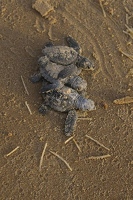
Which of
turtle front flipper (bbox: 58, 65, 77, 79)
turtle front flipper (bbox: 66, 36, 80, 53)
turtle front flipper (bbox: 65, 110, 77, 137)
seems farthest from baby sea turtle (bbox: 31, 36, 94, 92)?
turtle front flipper (bbox: 65, 110, 77, 137)

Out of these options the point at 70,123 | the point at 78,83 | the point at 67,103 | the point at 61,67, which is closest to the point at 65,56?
the point at 61,67

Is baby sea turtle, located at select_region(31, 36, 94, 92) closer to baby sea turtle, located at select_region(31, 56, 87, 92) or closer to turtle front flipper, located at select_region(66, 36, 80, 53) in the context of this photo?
baby sea turtle, located at select_region(31, 56, 87, 92)

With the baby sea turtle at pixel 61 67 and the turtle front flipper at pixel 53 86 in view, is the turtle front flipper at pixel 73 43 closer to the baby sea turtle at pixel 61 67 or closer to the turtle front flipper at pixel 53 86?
the baby sea turtle at pixel 61 67

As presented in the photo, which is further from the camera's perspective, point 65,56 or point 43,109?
point 65,56

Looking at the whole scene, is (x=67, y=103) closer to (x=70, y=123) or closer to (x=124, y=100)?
(x=70, y=123)

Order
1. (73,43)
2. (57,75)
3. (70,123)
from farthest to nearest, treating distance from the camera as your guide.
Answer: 1. (73,43)
2. (57,75)
3. (70,123)

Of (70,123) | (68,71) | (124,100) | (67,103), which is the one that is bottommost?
(124,100)

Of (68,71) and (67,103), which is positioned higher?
(68,71)

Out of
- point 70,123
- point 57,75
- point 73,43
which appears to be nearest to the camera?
point 70,123
